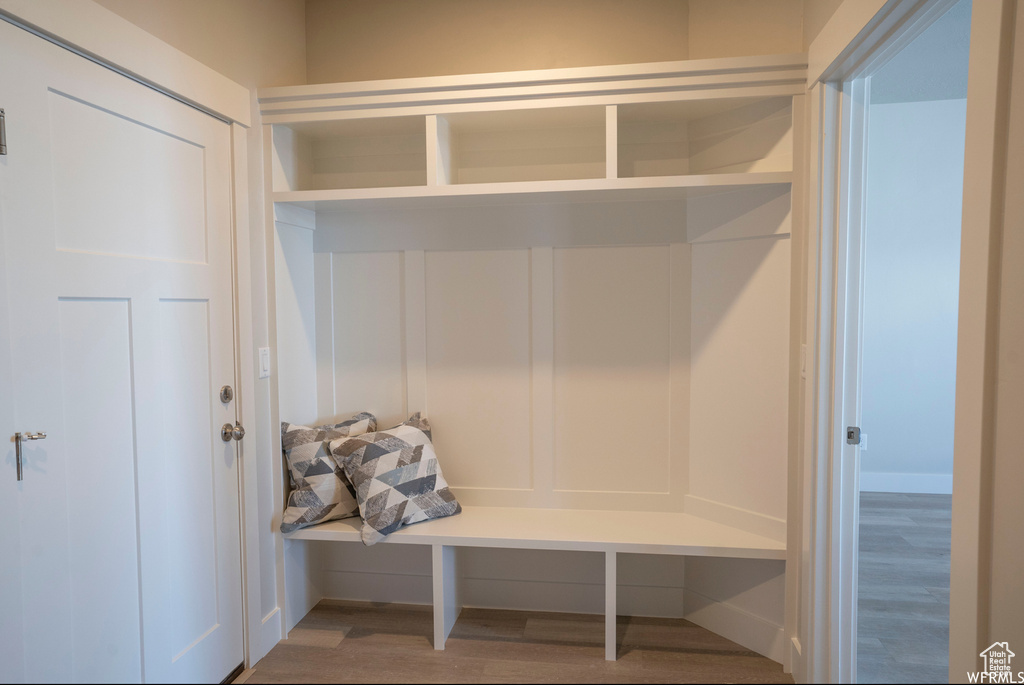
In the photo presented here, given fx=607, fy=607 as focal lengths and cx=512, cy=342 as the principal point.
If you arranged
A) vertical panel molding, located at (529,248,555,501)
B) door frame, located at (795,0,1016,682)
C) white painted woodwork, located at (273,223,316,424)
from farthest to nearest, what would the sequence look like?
vertical panel molding, located at (529,248,555,501), white painted woodwork, located at (273,223,316,424), door frame, located at (795,0,1016,682)

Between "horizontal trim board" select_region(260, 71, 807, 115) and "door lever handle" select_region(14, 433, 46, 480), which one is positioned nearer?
"door lever handle" select_region(14, 433, 46, 480)

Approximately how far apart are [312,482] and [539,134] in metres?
1.54

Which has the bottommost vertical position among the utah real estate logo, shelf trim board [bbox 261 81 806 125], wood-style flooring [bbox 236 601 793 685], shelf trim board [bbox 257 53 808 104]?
wood-style flooring [bbox 236 601 793 685]

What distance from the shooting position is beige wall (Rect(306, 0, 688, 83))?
7.48 ft

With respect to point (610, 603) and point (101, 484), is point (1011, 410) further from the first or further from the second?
point (101, 484)

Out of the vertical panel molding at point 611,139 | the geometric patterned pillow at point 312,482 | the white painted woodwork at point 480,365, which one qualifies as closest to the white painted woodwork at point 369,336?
the white painted woodwork at point 480,365

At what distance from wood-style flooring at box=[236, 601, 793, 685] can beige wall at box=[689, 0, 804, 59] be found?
6.80ft

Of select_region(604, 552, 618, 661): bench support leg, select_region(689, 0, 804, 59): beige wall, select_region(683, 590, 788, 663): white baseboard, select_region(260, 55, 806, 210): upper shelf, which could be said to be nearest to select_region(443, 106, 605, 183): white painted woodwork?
select_region(260, 55, 806, 210): upper shelf

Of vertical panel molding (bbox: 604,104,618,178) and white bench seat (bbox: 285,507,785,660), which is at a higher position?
vertical panel molding (bbox: 604,104,618,178)

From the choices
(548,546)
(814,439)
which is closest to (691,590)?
(548,546)

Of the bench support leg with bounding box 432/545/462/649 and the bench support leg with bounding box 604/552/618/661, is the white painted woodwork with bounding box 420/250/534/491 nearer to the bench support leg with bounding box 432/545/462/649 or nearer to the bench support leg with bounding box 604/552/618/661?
the bench support leg with bounding box 432/545/462/649

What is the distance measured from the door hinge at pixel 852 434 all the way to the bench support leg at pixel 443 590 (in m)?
1.36

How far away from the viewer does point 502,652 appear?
7.00ft

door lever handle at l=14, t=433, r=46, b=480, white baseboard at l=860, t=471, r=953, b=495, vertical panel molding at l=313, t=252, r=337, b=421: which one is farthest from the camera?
vertical panel molding at l=313, t=252, r=337, b=421
